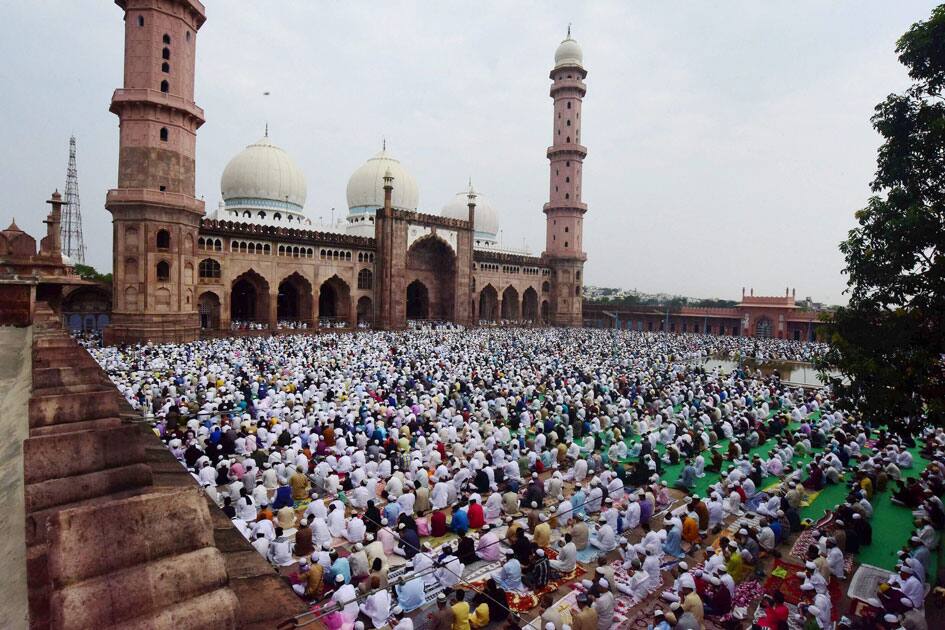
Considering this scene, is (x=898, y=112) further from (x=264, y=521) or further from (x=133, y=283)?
(x=133, y=283)

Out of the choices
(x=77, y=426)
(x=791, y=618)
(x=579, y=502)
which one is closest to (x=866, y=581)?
(x=791, y=618)

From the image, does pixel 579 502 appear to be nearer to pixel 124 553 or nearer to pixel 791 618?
pixel 791 618

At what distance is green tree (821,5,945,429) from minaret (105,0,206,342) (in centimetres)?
2520

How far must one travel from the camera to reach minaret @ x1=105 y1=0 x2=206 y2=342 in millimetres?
22969

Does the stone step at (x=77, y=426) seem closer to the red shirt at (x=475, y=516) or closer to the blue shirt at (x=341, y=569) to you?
the blue shirt at (x=341, y=569)

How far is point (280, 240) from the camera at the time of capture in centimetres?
3023

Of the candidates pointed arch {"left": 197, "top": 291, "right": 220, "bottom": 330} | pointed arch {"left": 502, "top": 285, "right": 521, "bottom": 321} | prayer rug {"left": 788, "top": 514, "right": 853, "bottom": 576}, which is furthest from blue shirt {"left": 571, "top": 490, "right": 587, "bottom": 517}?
pointed arch {"left": 502, "top": 285, "right": 521, "bottom": 321}

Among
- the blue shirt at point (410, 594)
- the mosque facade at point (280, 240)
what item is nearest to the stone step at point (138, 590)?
the blue shirt at point (410, 594)

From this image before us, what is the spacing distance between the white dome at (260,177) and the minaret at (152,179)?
394 inches

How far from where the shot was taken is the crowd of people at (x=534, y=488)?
5.44 meters

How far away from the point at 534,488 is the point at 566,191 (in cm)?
3938

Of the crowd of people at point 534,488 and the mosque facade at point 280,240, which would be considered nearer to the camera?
the crowd of people at point 534,488

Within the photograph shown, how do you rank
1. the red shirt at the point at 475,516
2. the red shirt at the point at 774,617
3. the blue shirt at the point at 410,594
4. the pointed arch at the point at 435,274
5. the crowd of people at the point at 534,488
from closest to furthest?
the red shirt at the point at 774,617
the blue shirt at the point at 410,594
the crowd of people at the point at 534,488
the red shirt at the point at 475,516
the pointed arch at the point at 435,274

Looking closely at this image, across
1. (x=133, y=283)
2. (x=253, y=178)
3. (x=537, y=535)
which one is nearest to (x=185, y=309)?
(x=133, y=283)
